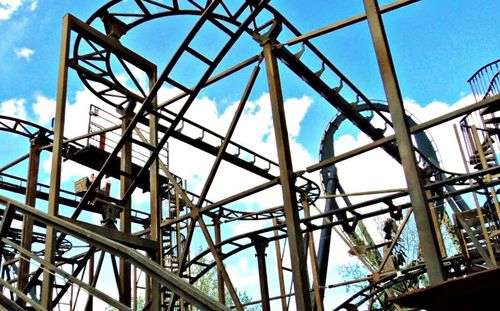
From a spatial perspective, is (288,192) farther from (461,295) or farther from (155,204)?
(461,295)

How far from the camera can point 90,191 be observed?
689 centimetres

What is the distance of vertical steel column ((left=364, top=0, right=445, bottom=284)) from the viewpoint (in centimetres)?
446

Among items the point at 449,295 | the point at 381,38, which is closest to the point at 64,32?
the point at 381,38

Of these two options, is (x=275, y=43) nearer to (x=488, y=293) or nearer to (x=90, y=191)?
(x=90, y=191)

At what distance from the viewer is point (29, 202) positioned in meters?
13.9

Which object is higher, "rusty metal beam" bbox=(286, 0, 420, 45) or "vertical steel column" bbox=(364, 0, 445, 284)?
"rusty metal beam" bbox=(286, 0, 420, 45)

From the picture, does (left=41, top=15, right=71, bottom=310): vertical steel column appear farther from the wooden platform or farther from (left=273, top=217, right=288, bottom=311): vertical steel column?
(left=273, top=217, right=288, bottom=311): vertical steel column

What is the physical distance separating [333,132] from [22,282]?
49.4ft

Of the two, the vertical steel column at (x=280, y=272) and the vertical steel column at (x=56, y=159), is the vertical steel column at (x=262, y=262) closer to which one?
the vertical steel column at (x=56, y=159)

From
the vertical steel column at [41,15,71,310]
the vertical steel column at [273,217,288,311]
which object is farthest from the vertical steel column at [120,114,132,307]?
the vertical steel column at [273,217,288,311]

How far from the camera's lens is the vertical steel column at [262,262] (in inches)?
370

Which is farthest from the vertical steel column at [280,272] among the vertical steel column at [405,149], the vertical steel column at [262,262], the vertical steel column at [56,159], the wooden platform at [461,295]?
the wooden platform at [461,295]

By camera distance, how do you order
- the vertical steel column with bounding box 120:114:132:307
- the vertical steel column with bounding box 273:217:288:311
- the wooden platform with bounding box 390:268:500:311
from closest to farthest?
the wooden platform with bounding box 390:268:500:311
the vertical steel column with bounding box 120:114:132:307
the vertical steel column with bounding box 273:217:288:311

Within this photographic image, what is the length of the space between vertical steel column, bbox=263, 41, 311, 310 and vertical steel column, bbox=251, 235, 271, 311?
10.3ft
